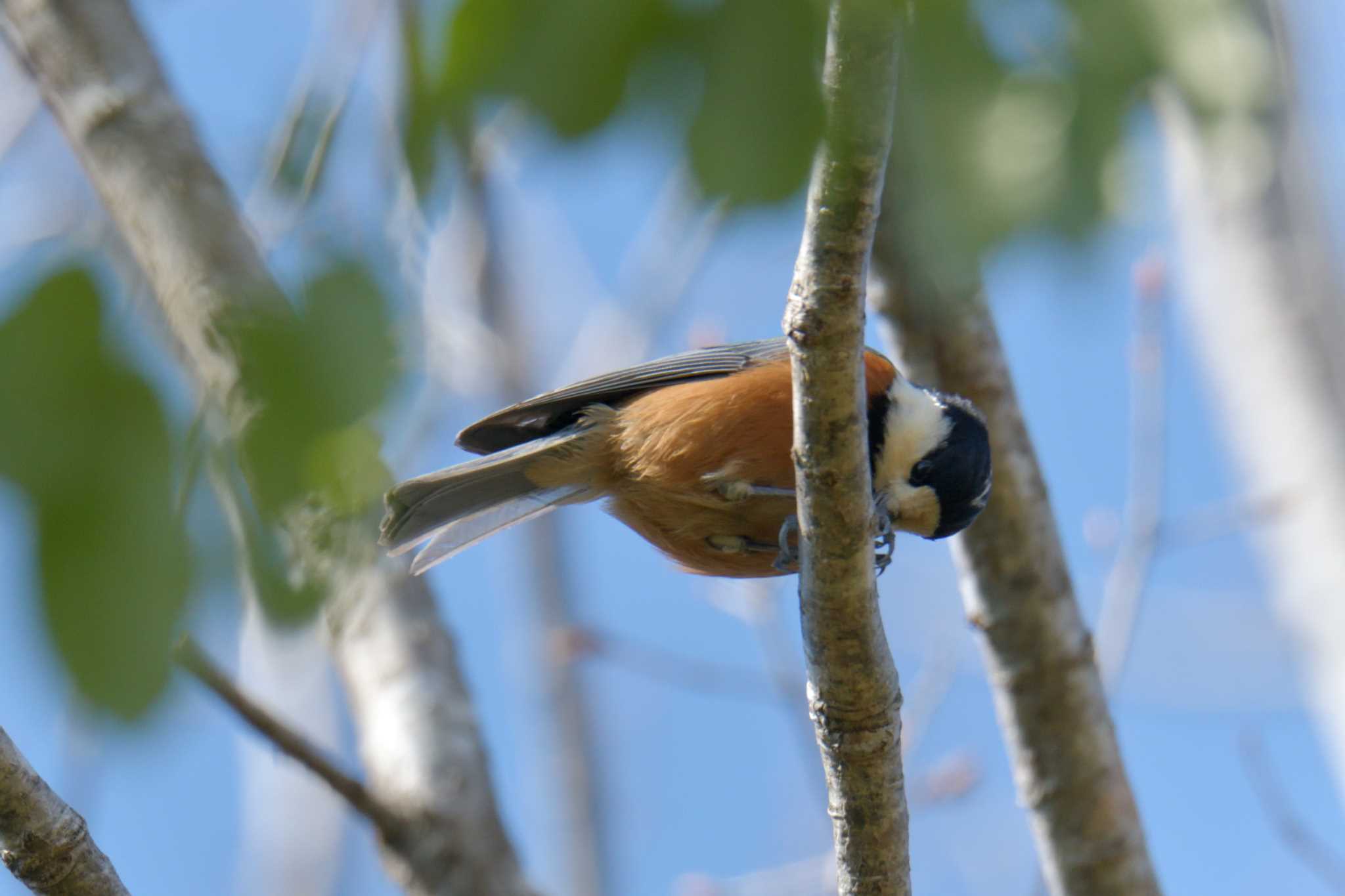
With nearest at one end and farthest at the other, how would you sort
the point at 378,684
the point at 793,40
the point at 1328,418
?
the point at 793,40 < the point at 378,684 < the point at 1328,418

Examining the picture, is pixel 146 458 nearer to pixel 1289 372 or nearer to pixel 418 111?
pixel 418 111

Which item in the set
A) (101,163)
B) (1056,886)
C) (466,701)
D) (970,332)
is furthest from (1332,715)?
(101,163)

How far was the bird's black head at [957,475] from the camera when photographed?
3.69 m

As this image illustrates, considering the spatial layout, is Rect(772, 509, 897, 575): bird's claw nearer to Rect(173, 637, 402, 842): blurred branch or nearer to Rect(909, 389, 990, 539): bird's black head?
Rect(909, 389, 990, 539): bird's black head

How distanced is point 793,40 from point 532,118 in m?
0.25

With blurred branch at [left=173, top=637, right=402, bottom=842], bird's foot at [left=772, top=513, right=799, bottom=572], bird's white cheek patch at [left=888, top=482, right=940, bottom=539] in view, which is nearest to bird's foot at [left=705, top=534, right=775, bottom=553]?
bird's foot at [left=772, top=513, right=799, bottom=572]

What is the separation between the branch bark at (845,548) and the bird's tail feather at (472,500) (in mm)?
1607

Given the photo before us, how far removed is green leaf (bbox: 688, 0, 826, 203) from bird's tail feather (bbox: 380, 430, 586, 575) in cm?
270

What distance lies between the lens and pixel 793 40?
1.23 m

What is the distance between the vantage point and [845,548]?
2414 mm

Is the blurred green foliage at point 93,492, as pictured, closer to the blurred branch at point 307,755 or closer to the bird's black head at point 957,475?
the blurred branch at point 307,755

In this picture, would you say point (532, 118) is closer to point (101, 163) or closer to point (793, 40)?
point (793, 40)

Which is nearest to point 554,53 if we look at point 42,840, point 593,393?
point 42,840

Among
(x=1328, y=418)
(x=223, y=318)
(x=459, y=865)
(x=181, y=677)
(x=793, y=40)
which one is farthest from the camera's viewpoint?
(x=1328, y=418)
